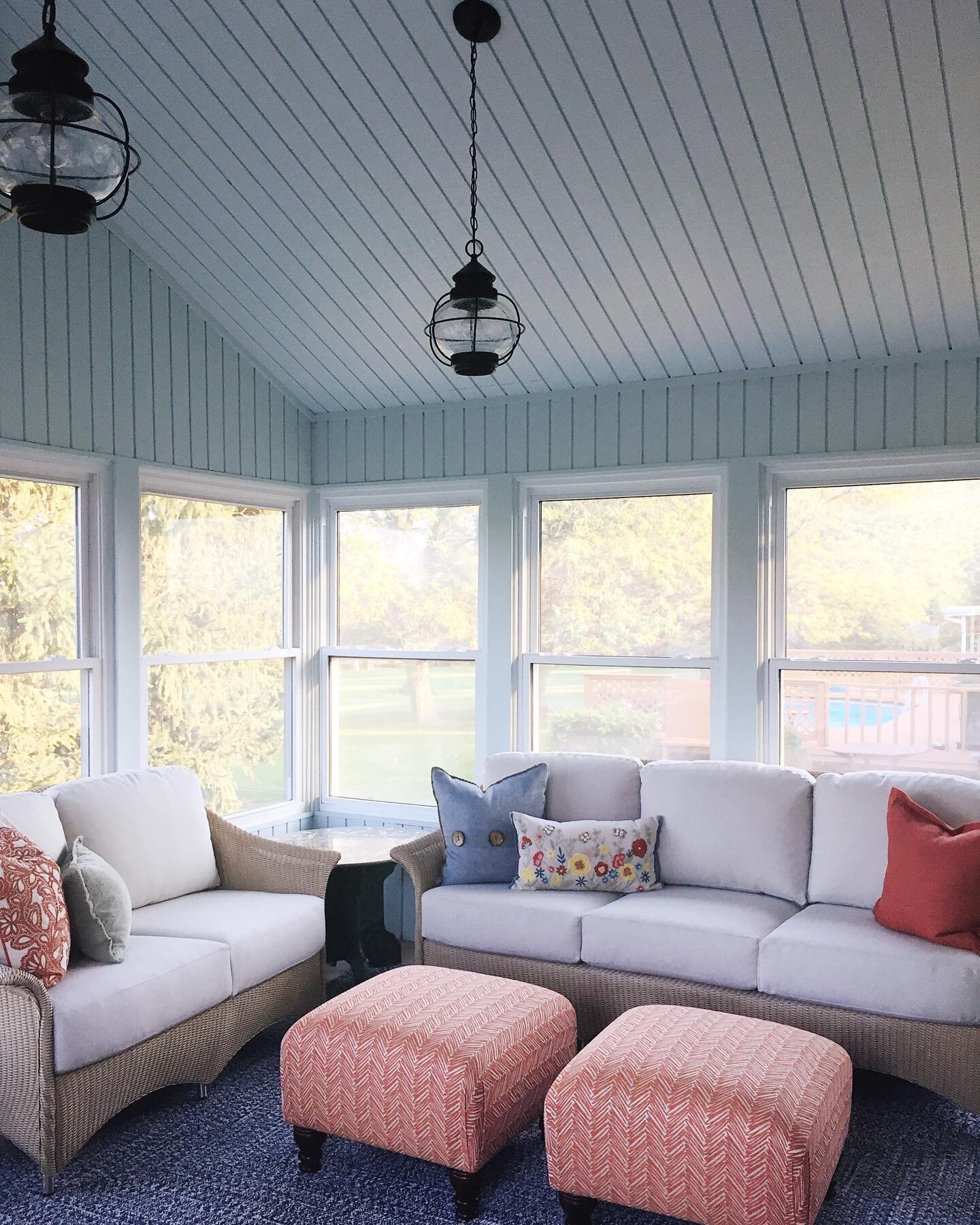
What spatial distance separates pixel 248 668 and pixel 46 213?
3.50 m

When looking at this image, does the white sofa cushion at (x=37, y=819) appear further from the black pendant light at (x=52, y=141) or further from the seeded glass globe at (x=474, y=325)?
the black pendant light at (x=52, y=141)

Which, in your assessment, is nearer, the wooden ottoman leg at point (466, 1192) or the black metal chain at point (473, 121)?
the wooden ottoman leg at point (466, 1192)

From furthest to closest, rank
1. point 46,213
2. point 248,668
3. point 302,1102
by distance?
point 248,668
point 302,1102
point 46,213

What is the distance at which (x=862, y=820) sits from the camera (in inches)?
145

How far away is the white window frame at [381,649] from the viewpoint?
Result: 5086 millimetres

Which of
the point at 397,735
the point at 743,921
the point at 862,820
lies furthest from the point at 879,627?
the point at 397,735

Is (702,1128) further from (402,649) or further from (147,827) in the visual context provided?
(402,649)

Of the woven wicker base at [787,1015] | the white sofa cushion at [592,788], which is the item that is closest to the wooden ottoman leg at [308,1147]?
the woven wicker base at [787,1015]

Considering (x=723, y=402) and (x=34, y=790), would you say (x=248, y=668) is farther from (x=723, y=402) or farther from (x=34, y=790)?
(x=723, y=402)

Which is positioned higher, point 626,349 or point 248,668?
point 626,349

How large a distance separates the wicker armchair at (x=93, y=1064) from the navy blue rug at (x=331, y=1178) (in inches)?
4.3

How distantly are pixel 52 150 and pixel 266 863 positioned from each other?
9.26 feet

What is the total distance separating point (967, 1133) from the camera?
3041mm

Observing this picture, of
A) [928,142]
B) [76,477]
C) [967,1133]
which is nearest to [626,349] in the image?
[928,142]
